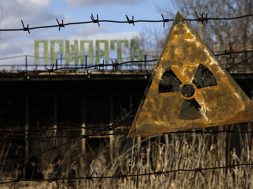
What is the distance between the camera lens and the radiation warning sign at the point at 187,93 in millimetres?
3508

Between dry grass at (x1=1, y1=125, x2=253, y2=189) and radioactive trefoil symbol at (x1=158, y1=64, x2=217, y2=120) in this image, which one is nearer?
radioactive trefoil symbol at (x1=158, y1=64, x2=217, y2=120)

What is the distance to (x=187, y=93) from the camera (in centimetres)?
354

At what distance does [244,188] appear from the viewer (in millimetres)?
5582

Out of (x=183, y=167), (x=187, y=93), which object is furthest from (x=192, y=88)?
(x=183, y=167)

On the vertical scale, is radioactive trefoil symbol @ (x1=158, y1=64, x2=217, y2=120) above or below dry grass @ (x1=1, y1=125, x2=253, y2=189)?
above

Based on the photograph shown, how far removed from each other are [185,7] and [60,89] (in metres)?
19.5

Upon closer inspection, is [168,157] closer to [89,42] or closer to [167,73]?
[167,73]

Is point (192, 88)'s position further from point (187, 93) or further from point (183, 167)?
point (183, 167)

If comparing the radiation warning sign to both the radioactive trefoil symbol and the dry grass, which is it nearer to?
the radioactive trefoil symbol

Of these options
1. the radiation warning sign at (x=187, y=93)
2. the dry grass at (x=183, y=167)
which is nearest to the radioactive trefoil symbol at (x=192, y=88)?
the radiation warning sign at (x=187, y=93)

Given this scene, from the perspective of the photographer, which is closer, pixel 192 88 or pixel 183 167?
pixel 192 88

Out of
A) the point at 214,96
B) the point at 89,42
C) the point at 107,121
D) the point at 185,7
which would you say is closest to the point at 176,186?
the point at 214,96

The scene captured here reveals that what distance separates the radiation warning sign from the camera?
138 inches

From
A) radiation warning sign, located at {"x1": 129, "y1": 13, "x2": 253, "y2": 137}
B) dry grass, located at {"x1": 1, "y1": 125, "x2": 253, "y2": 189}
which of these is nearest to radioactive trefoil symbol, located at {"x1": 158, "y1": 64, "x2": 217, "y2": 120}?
radiation warning sign, located at {"x1": 129, "y1": 13, "x2": 253, "y2": 137}
